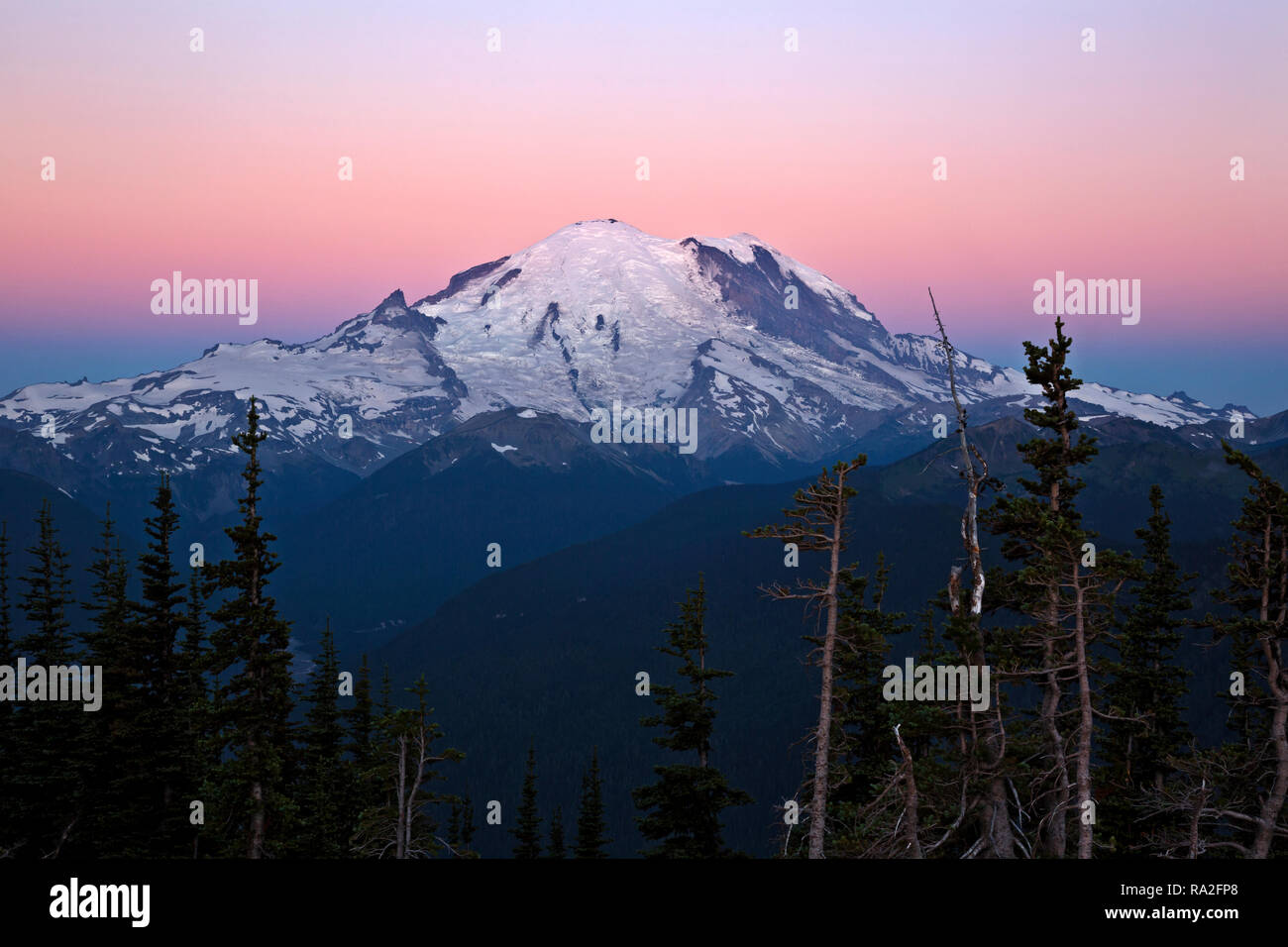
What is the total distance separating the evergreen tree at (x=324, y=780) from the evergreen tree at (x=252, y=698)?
1622 mm

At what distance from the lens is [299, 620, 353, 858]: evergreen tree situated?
1602 inches

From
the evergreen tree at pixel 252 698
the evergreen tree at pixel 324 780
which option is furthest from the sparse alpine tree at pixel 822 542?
the evergreen tree at pixel 324 780

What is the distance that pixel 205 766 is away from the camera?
4141 cm

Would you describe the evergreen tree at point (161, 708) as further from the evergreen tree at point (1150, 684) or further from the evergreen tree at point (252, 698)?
the evergreen tree at point (1150, 684)

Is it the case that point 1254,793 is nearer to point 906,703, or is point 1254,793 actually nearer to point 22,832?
point 906,703

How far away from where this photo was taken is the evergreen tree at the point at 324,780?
133 ft

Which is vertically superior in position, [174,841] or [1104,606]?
[1104,606]

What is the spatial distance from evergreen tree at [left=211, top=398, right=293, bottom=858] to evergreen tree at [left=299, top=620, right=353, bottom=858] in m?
1.62

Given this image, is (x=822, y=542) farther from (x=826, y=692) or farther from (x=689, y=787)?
(x=689, y=787)

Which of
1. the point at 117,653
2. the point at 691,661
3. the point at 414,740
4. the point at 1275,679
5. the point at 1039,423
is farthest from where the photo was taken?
the point at 117,653

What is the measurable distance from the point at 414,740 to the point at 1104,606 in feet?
76.2

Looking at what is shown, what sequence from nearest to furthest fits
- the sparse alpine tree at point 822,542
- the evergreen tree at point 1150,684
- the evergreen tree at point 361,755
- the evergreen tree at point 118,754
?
the sparse alpine tree at point 822,542 → the evergreen tree at point 1150,684 → the evergreen tree at point 118,754 → the evergreen tree at point 361,755
